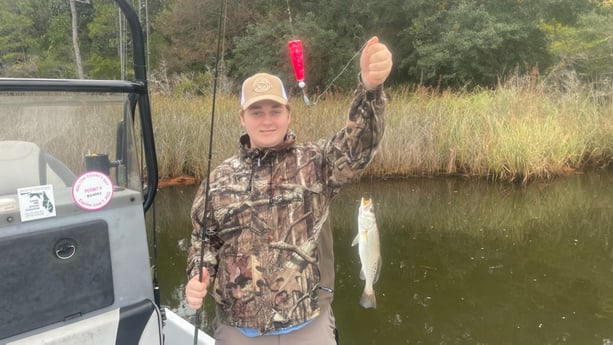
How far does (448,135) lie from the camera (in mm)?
9359

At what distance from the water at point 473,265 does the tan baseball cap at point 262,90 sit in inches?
117

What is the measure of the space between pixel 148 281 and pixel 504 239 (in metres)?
5.57

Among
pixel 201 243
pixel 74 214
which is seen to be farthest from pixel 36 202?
pixel 201 243

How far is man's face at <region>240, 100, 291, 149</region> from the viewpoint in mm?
1876

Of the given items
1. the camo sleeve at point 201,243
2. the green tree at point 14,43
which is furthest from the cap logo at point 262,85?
the green tree at point 14,43

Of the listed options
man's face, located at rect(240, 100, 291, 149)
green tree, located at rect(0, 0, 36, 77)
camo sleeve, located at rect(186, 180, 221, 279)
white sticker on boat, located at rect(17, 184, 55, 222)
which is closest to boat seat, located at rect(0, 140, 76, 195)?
white sticker on boat, located at rect(17, 184, 55, 222)

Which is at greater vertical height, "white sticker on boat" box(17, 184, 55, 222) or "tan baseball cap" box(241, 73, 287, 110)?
"tan baseball cap" box(241, 73, 287, 110)

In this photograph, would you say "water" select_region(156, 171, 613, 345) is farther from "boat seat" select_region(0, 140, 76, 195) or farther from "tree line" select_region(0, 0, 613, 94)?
"tree line" select_region(0, 0, 613, 94)

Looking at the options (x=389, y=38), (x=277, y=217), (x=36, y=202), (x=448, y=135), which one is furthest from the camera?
(x=389, y=38)

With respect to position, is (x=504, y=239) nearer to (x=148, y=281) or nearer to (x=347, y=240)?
(x=347, y=240)

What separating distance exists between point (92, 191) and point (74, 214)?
90 mm

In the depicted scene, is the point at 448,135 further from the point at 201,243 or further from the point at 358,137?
the point at 201,243

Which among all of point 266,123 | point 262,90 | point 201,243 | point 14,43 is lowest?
point 201,243

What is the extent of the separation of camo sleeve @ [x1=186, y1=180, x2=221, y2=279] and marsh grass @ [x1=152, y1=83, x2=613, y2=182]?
6.84 m
